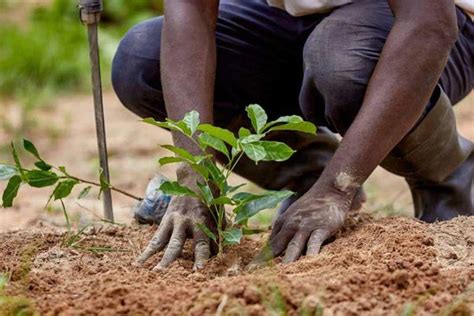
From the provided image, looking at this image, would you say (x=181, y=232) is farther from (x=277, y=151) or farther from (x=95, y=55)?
(x=95, y=55)

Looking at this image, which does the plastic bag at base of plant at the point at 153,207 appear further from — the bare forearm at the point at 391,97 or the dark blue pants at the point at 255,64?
the bare forearm at the point at 391,97

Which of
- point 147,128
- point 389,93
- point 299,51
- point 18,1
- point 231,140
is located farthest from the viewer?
point 18,1

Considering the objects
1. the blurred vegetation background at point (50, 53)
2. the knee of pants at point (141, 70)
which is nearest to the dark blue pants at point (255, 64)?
the knee of pants at point (141, 70)

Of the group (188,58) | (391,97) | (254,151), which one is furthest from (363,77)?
(254,151)

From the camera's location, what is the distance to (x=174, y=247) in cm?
259

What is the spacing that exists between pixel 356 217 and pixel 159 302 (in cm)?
89

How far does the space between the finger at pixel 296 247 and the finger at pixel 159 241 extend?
0.30m

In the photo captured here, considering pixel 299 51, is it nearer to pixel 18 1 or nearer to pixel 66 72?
pixel 66 72

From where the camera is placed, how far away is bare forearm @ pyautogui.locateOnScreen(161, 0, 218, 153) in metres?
2.82

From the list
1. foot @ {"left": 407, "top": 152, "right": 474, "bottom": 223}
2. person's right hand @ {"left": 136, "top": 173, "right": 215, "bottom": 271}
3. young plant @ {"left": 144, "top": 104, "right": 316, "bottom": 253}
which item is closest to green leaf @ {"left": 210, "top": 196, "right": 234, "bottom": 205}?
young plant @ {"left": 144, "top": 104, "right": 316, "bottom": 253}

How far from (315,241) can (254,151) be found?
30 cm

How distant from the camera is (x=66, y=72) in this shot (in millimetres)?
7078

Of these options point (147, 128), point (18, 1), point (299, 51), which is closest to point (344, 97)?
point (299, 51)

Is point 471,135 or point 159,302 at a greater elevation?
point 159,302
